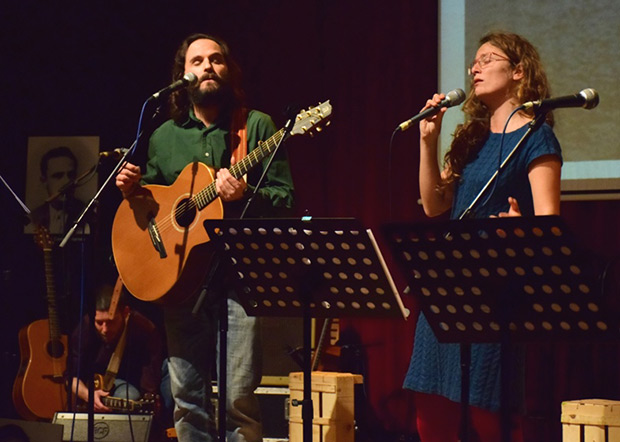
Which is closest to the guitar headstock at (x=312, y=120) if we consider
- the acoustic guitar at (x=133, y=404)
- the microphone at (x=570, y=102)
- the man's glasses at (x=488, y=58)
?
the man's glasses at (x=488, y=58)

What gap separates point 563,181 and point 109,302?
303 centimetres

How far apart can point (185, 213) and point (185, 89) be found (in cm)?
64

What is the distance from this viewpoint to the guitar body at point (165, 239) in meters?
3.59

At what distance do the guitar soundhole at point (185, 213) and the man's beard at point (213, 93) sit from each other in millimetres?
444

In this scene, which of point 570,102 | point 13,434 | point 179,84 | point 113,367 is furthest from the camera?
point 113,367

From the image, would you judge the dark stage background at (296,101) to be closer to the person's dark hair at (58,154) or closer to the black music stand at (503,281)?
the person's dark hair at (58,154)

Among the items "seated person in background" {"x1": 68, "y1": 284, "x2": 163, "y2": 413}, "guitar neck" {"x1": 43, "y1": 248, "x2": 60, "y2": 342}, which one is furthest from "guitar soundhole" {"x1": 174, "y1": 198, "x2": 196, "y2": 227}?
"guitar neck" {"x1": 43, "y1": 248, "x2": 60, "y2": 342}

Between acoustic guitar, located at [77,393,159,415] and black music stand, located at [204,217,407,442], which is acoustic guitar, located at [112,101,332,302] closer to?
black music stand, located at [204,217,407,442]

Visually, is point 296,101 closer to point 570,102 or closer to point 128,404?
point 128,404

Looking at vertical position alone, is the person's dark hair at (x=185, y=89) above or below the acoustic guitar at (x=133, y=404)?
above

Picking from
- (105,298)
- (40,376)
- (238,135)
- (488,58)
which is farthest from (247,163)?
(40,376)

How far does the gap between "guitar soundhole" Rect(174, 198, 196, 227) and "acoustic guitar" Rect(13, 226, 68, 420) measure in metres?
2.28

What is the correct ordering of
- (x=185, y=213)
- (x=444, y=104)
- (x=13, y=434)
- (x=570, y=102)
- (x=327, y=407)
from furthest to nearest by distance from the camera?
(x=327, y=407)
(x=13, y=434)
(x=185, y=213)
(x=444, y=104)
(x=570, y=102)

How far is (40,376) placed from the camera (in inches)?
222
